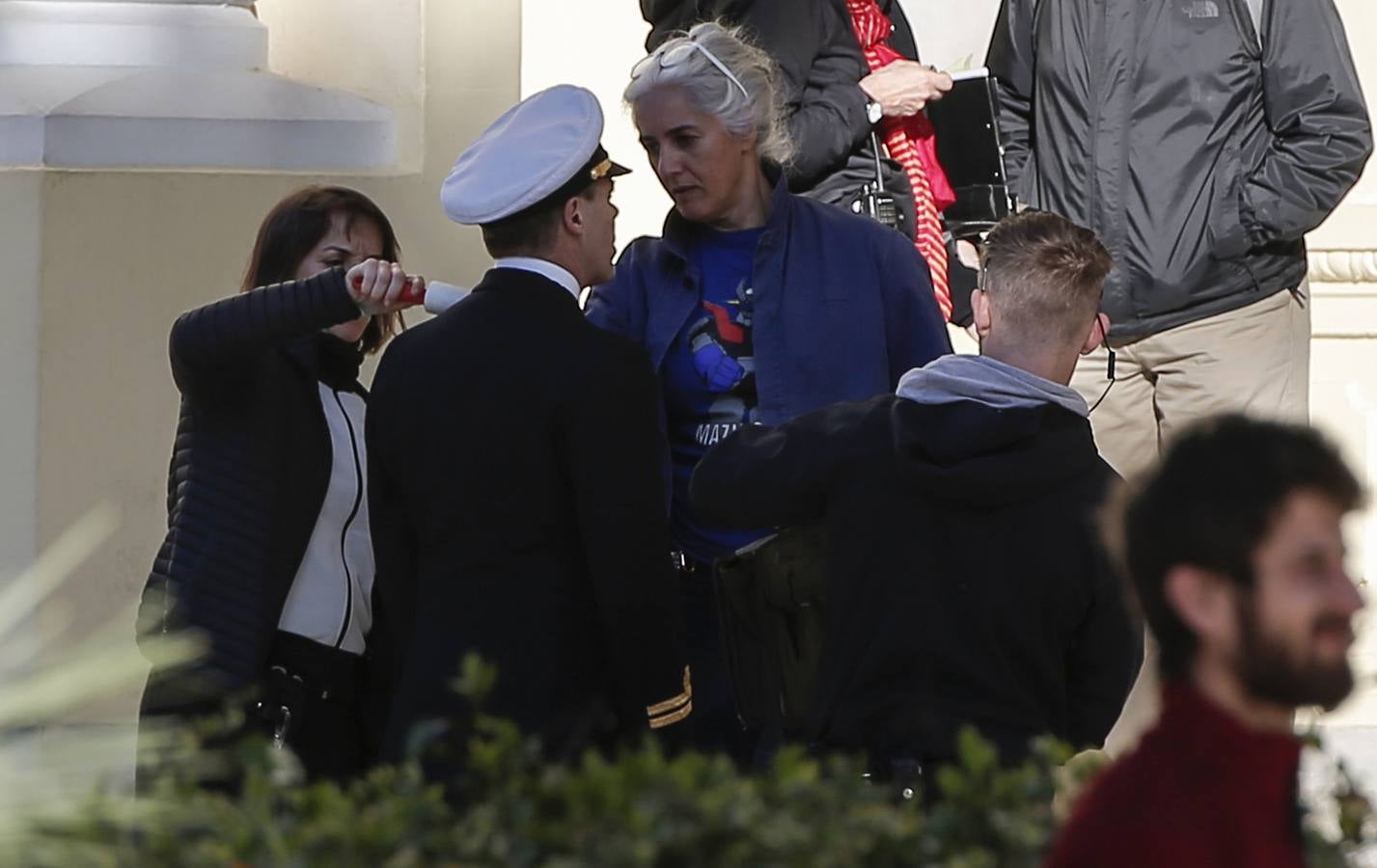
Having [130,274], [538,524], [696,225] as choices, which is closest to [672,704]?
[538,524]

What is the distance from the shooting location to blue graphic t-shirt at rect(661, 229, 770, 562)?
3861 millimetres

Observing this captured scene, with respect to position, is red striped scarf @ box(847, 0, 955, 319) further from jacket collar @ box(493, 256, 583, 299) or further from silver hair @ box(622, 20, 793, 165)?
jacket collar @ box(493, 256, 583, 299)

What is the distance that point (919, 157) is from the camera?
203 inches

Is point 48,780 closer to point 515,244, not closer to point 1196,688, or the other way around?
point 1196,688

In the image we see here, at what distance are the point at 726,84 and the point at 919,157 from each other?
1.34 m

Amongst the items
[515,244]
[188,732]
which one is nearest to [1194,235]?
[515,244]

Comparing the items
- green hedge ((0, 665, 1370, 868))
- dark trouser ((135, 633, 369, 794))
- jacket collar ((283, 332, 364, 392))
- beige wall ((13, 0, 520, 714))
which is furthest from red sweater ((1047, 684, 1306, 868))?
beige wall ((13, 0, 520, 714))

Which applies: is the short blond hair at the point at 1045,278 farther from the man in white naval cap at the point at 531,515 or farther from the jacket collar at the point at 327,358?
the jacket collar at the point at 327,358

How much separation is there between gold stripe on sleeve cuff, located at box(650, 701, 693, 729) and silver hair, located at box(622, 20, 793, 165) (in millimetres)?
1022

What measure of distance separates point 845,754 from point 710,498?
1.42 ft

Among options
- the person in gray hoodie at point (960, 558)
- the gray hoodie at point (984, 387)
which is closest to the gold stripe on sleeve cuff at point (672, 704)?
the person in gray hoodie at point (960, 558)

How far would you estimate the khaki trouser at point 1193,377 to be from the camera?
18.3ft

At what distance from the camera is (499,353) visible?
333cm

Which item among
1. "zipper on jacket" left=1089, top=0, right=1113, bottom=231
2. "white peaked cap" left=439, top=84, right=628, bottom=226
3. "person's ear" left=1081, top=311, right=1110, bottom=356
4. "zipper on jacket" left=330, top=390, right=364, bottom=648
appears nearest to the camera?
"person's ear" left=1081, top=311, right=1110, bottom=356
